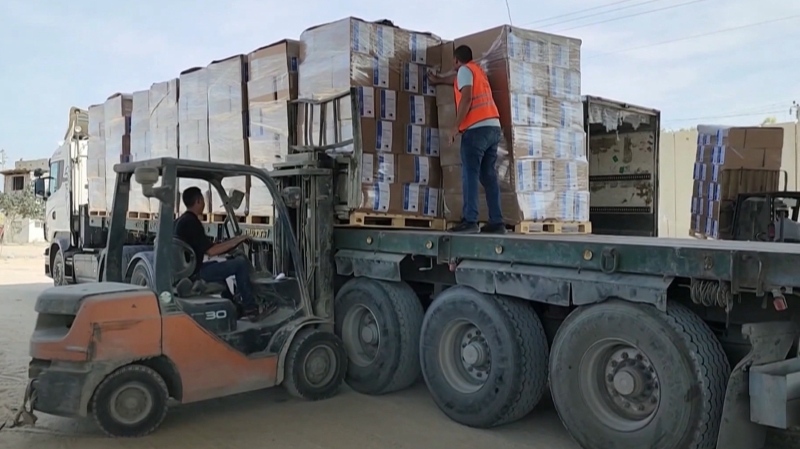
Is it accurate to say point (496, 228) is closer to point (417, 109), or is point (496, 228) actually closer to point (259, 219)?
point (417, 109)

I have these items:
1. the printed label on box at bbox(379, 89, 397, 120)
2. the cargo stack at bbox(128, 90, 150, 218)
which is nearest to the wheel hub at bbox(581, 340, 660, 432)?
the printed label on box at bbox(379, 89, 397, 120)

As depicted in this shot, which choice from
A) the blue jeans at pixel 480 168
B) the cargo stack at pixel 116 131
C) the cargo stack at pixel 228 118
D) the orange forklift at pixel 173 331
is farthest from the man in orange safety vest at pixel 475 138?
the cargo stack at pixel 116 131

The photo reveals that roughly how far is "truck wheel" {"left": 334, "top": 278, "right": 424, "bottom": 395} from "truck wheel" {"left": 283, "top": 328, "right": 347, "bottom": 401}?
24cm

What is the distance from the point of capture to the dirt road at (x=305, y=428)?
4.33 metres

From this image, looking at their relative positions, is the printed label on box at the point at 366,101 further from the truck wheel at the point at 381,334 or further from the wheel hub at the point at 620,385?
the wheel hub at the point at 620,385

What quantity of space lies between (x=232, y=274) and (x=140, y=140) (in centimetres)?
445

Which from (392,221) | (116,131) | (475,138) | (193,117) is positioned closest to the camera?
(475,138)

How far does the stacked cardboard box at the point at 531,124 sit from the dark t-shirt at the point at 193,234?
85.3 inches

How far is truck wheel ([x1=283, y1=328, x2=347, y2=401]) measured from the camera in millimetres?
5172

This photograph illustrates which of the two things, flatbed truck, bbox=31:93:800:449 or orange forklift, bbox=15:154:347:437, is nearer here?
flatbed truck, bbox=31:93:800:449

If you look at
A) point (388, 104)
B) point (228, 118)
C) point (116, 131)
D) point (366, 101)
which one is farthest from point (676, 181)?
point (116, 131)

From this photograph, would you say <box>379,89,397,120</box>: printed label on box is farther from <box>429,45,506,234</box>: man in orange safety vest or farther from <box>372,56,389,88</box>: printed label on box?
<box>429,45,506,234</box>: man in orange safety vest

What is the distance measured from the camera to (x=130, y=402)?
14.4 ft

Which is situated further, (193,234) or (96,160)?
(96,160)
